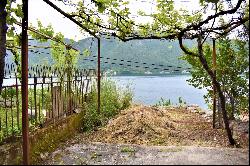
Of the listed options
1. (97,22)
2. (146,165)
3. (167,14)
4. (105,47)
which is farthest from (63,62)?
(105,47)

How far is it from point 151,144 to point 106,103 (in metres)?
3.35

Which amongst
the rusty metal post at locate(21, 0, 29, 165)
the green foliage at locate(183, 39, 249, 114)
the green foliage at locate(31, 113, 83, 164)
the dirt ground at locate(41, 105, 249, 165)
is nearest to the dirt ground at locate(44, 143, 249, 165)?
the dirt ground at locate(41, 105, 249, 165)

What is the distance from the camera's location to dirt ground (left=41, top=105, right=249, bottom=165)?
16.9ft

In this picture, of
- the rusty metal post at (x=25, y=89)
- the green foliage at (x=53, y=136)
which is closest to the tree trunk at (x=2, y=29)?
the rusty metal post at (x=25, y=89)

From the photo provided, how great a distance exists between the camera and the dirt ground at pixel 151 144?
16.9 ft

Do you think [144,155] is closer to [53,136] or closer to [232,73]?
[53,136]

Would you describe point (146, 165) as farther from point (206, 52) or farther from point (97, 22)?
point (206, 52)

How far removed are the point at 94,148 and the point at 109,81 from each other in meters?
5.02

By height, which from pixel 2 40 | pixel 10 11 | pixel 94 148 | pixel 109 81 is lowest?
pixel 94 148

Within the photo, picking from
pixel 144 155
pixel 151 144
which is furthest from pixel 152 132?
pixel 144 155

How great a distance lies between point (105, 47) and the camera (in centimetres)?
9844

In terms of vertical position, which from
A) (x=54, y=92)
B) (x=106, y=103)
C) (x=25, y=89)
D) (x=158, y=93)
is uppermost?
(x=25, y=89)

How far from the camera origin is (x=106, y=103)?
10977mm

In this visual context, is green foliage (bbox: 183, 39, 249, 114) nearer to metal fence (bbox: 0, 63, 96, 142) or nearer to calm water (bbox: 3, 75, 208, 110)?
metal fence (bbox: 0, 63, 96, 142)
